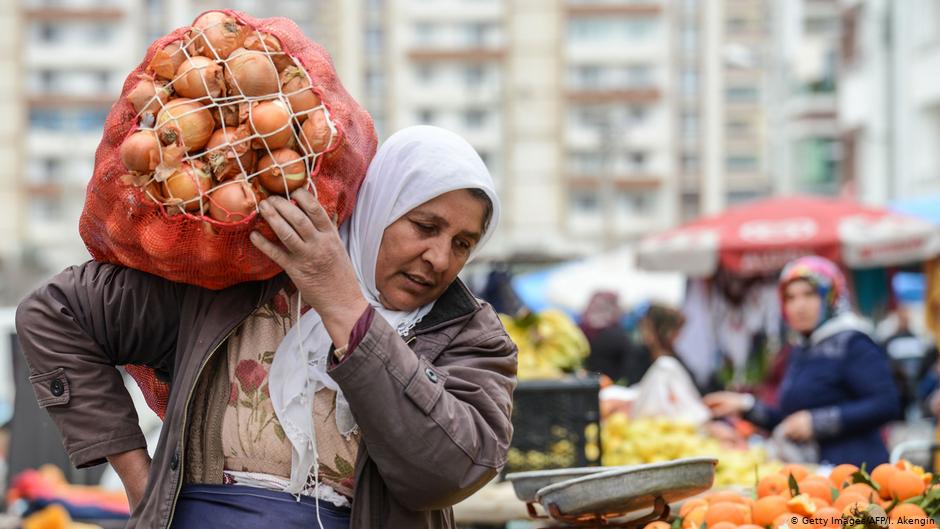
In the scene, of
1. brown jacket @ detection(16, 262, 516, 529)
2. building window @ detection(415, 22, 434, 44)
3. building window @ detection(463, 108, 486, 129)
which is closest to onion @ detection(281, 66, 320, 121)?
brown jacket @ detection(16, 262, 516, 529)

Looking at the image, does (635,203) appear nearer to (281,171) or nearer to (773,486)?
(773,486)

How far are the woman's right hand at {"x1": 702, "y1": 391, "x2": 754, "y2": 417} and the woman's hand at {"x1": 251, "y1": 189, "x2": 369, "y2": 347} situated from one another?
4493 mm

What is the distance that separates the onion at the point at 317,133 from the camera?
2.34 metres

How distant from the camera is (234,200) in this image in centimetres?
228

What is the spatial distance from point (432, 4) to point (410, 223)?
62820 mm

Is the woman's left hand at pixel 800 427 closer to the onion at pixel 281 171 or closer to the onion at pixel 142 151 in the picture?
the onion at pixel 281 171

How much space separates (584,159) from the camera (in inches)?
2557

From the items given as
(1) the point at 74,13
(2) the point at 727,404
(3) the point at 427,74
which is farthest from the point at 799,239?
(1) the point at 74,13

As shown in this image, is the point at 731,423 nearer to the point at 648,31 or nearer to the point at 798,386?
the point at 798,386

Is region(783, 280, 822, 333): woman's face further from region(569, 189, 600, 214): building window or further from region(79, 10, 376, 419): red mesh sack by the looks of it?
region(569, 189, 600, 214): building window

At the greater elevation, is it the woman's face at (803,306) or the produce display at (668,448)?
the woman's face at (803,306)

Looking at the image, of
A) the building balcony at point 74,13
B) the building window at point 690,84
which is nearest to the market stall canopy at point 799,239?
the building balcony at point 74,13

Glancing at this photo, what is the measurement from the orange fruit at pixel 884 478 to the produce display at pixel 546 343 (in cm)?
248

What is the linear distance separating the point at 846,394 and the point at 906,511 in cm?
281
